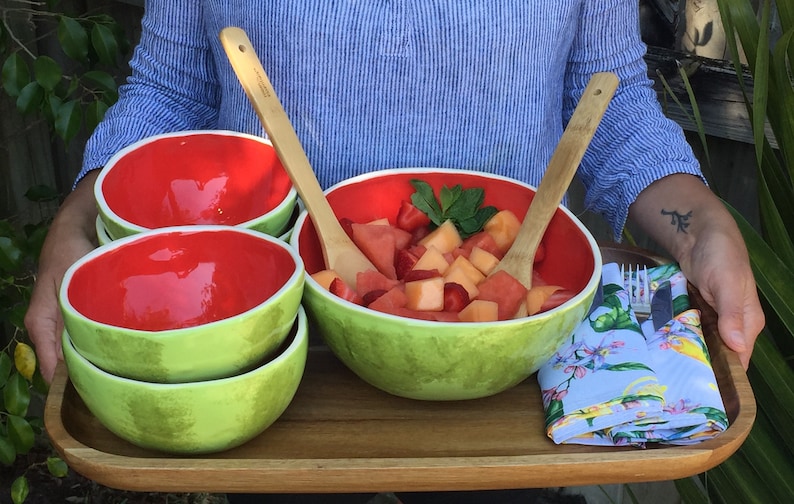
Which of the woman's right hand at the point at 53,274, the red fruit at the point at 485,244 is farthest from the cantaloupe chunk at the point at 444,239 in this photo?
the woman's right hand at the point at 53,274

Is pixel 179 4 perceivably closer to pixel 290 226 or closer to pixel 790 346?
pixel 290 226

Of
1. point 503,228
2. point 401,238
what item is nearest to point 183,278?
point 401,238

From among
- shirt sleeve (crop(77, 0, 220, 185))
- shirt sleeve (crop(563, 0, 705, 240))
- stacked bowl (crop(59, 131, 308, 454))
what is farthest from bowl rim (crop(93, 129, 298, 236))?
shirt sleeve (crop(563, 0, 705, 240))

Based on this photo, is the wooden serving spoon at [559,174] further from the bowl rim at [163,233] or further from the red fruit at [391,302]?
the bowl rim at [163,233]

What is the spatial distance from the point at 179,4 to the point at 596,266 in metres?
0.65

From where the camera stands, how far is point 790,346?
1.33m

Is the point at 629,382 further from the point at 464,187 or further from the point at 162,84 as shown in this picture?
the point at 162,84

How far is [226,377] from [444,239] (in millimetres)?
292

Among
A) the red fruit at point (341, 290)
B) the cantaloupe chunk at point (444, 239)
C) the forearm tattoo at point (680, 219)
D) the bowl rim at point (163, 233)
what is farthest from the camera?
the forearm tattoo at point (680, 219)

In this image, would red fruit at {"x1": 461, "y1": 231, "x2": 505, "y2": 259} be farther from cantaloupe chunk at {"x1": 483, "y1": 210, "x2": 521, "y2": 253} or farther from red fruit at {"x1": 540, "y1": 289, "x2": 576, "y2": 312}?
red fruit at {"x1": 540, "y1": 289, "x2": 576, "y2": 312}

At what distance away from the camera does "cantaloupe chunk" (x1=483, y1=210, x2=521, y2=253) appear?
92 cm

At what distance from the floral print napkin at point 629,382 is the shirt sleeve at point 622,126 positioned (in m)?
0.21

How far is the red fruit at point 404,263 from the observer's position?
0.85 metres

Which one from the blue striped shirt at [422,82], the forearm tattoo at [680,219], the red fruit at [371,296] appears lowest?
the forearm tattoo at [680,219]
